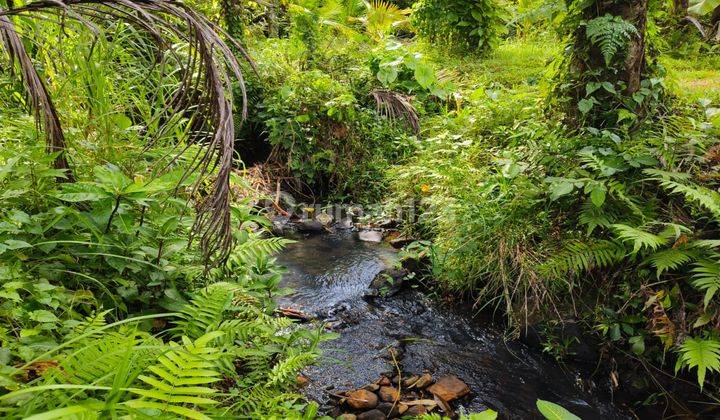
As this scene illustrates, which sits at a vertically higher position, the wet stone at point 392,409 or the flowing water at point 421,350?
the wet stone at point 392,409

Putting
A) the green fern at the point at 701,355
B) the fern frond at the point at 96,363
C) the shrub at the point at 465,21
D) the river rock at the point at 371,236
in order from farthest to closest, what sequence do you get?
the shrub at the point at 465,21 < the river rock at the point at 371,236 < the green fern at the point at 701,355 < the fern frond at the point at 96,363

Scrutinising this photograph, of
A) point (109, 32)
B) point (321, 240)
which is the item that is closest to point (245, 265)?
point (109, 32)

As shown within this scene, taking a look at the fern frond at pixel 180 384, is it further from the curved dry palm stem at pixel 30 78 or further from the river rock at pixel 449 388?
the river rock at pixel 449 388

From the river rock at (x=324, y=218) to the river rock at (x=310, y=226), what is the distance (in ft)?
0.52

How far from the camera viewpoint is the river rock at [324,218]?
5169 millimetres

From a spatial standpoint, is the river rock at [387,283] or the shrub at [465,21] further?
the shrub at [465,21]

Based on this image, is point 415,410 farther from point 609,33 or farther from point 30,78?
point 609,33

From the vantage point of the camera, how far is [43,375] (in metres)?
1.24

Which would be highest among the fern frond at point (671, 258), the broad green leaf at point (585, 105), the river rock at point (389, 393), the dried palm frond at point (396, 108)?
the broad green leaf at point (585, 105)

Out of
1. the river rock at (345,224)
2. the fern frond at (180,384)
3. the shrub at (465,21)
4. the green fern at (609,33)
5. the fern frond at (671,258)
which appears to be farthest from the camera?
the shrub at (465,21)

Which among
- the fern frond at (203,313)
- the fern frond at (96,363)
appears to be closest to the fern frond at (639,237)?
the fern frond at (203,313)

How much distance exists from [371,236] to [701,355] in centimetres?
306

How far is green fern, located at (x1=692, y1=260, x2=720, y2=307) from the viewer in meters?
2.15

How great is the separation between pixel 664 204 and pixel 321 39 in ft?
18.1
